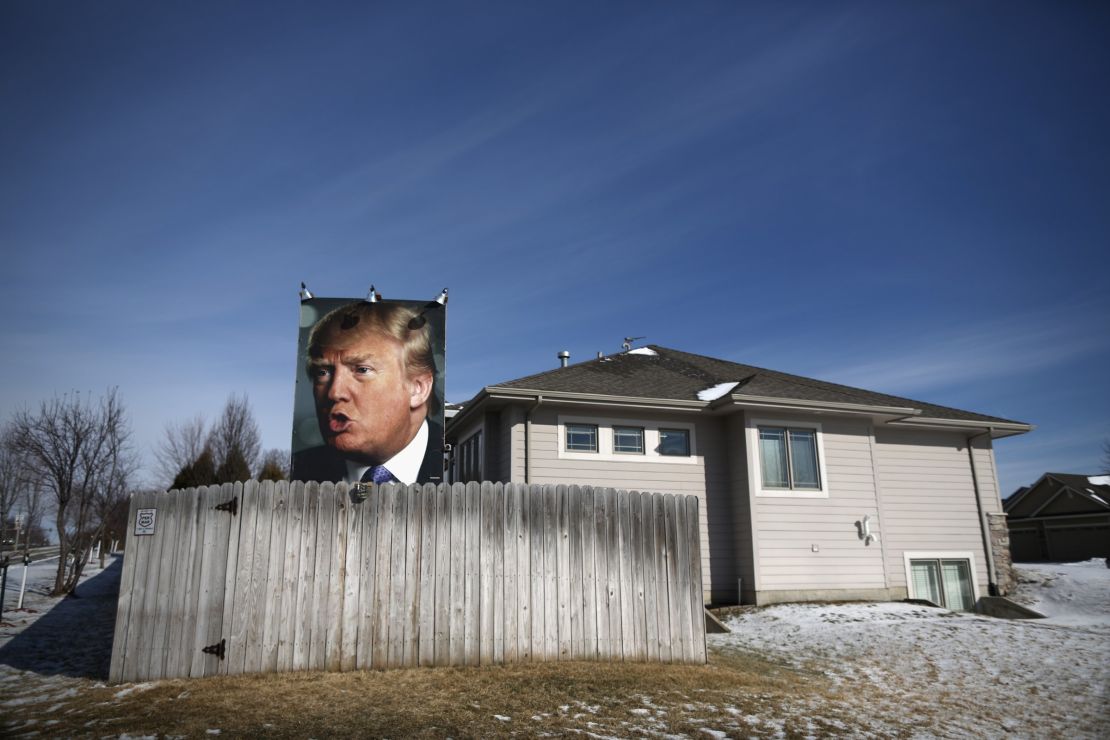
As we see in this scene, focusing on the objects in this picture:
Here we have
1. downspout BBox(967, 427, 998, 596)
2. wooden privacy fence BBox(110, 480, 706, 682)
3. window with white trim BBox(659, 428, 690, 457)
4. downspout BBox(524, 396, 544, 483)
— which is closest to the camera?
wooden privacy fence BBox(110, 480, 706, 682)

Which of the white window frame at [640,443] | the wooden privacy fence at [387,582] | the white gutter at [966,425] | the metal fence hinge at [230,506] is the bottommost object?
the wooden privacy fence at [387,582]

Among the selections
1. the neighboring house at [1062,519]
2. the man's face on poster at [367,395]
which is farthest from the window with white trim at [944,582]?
the neighboring house at [1062,519]

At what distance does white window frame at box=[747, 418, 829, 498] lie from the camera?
14.1m

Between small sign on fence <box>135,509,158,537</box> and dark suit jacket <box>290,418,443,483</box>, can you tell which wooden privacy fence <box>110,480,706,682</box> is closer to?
small sign on fence <box>135,509,158,537</box>

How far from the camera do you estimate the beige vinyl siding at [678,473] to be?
45.5 ft

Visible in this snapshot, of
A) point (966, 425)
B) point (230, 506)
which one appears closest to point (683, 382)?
point (966, 425)

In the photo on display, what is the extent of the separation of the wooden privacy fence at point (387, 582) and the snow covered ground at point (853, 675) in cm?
74

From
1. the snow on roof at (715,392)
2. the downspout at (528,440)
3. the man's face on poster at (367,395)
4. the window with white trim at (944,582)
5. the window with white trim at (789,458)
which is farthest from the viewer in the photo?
the window with white trim at (944,582)

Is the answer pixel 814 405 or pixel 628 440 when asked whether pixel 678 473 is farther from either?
pixel 814 405

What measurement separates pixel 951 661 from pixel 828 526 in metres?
5.20

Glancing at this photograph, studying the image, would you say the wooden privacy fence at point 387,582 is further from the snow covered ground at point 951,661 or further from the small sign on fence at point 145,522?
the snow covered ground at point 951,661

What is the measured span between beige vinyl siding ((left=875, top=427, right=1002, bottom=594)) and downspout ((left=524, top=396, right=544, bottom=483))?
26.0 ft

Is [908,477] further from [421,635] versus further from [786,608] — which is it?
[421,635]

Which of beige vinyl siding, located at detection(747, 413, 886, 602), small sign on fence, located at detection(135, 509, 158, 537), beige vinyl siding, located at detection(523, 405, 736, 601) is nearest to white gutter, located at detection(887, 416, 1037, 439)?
beige vinyl siding, located at detection(747, 413, 886, 602)
